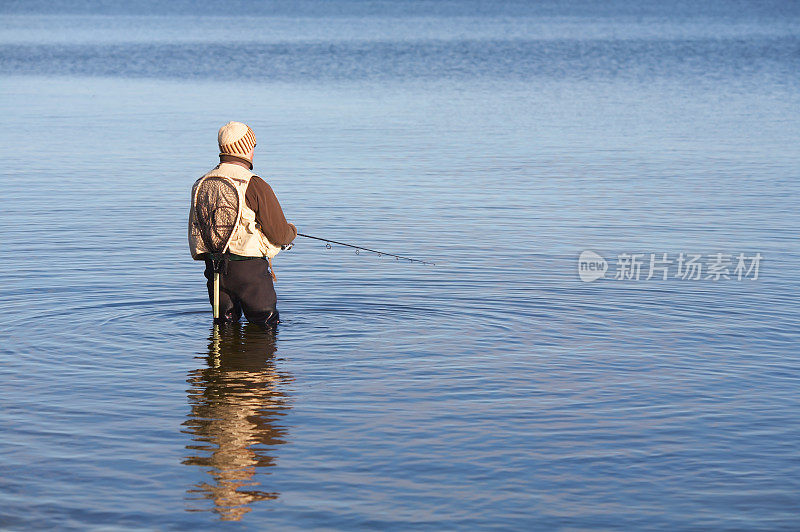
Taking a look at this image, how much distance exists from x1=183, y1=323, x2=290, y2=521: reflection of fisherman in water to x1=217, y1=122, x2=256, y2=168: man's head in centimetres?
135

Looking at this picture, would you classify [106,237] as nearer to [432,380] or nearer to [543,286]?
[543,286]

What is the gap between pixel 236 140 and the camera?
7.51 meters

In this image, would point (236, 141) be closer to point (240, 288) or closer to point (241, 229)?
point (241, 229)

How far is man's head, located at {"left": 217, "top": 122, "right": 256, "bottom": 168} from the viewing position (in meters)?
7.51

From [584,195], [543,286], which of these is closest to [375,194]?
[584,195]

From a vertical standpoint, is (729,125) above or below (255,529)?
above

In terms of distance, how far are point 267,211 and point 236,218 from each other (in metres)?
0.20

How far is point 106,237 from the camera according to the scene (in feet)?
41.0

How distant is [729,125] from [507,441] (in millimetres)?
19819
